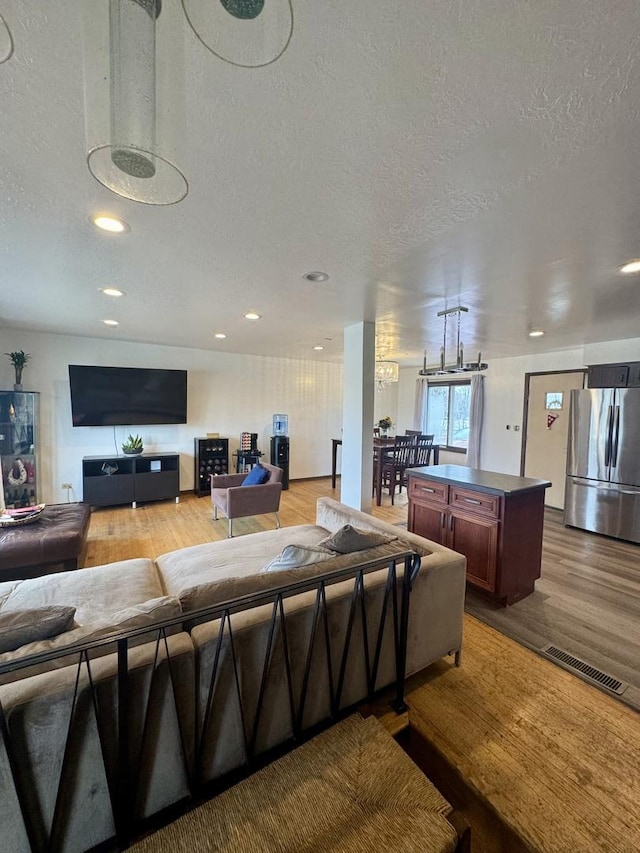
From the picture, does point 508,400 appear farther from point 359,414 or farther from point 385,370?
point 359,414

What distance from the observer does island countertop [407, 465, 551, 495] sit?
104 inches

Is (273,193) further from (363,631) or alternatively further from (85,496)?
(85,496)

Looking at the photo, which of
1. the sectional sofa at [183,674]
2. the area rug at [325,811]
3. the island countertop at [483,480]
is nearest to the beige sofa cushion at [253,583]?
the sectional sofa at [183,674]

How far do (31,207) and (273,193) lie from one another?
3.86 feet

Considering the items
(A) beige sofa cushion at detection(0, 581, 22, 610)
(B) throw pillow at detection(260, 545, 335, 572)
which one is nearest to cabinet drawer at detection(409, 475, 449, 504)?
(B) throw pillow at detection(260, 545, 335, 572)

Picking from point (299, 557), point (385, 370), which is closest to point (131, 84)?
point (299, 557)

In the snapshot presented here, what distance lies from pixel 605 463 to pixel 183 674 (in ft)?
16.2

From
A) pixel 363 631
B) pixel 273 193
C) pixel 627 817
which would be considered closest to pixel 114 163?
pixel 273 193

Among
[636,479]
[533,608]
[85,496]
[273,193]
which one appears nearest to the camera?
[273,193]

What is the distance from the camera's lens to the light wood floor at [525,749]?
50.8 inches

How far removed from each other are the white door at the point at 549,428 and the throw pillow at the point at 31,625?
5.89 metres

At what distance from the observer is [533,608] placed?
2678mm

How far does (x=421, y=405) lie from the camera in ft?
25.4

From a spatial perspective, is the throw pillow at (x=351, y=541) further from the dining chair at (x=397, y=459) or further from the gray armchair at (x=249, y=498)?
the dining chair at (x=397, y=459)
